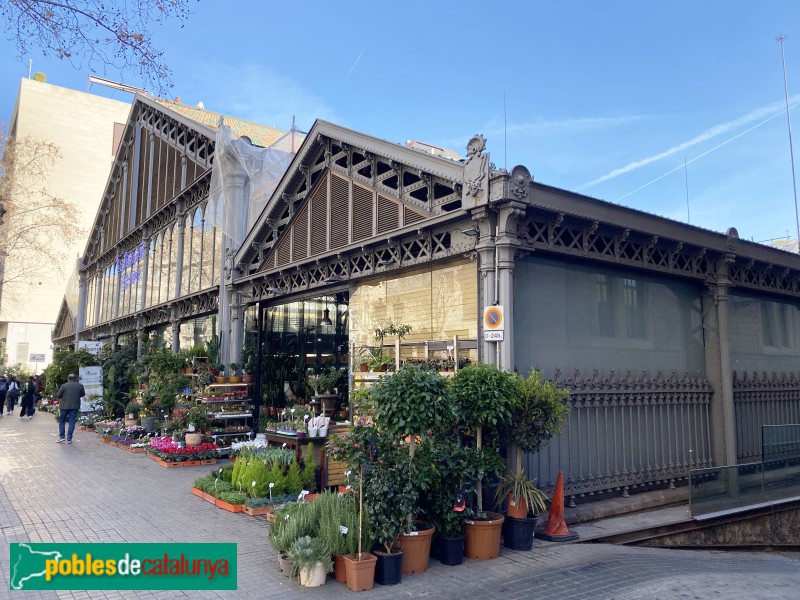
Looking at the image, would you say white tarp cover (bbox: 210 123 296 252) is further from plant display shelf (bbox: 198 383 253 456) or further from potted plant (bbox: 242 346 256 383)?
plant display shelf (bbox: 198 383 253 456)

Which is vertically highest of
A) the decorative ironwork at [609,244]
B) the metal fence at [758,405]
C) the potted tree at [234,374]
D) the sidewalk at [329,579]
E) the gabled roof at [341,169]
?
the gabled roof at [341,169]

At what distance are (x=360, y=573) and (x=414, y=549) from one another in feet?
2.70

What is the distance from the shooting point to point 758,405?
1388 cm

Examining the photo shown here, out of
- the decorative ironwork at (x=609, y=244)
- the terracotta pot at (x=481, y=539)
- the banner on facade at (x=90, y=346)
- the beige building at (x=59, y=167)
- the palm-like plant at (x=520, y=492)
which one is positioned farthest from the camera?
the beige building at (x=59, y=167)

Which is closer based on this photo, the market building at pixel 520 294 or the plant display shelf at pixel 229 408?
the market building at pixel 520 294

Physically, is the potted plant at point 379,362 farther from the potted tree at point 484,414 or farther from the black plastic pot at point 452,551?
the black plastic pot at point 452,551

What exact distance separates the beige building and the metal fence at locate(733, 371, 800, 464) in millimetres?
67017

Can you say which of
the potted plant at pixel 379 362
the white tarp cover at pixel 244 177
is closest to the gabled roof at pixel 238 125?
the white tarp cover at pixel 244 177

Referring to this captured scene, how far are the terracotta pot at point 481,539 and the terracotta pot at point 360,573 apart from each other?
1528mm

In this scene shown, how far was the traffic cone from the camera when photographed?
26.8 ft

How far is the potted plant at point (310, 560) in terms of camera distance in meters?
6.14

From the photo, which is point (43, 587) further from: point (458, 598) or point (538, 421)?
point (538, 421)

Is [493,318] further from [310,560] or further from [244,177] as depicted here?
[244,177]

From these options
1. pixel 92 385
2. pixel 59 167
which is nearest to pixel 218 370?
pixel 92 385
